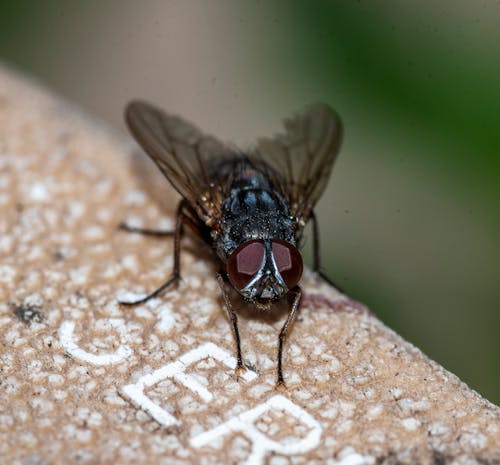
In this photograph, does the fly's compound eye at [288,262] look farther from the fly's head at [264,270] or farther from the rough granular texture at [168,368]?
the rough granular texture at [168,368]

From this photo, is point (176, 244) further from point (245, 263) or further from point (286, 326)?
point (286, 326)

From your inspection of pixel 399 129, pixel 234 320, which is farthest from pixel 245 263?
pixel 399 129

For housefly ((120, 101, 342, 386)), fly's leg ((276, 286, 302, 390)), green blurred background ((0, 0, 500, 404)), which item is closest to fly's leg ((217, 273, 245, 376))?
housefly ((120, 101, 342, 386))

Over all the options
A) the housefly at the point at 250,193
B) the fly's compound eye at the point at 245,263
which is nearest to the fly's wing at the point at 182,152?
the housefly at the point at 250,193

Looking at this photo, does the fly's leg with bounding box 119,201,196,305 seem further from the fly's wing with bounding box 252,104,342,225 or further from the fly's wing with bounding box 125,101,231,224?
the fly's wing with bounding box 252,104,342,225

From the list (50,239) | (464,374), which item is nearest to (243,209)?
(50,239)

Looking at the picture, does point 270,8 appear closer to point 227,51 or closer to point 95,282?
point 227,51
